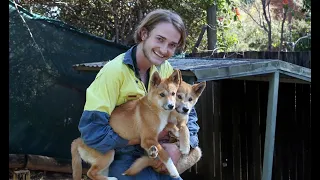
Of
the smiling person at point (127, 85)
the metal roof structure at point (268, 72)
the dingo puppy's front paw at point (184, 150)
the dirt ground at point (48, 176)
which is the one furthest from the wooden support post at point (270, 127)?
the dirt ground at point (48, 176)

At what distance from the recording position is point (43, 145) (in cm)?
659

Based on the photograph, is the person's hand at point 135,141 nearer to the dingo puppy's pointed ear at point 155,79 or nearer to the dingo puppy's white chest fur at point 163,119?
the dingo puppy's white chest fur at point 163,119

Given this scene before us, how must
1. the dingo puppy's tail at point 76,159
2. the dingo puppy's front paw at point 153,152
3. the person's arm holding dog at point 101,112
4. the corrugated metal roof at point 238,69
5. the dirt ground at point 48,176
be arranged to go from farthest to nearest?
1. the dirt ground at point 48,176
2. the corrugated metal roof at point 238,69
3. the dingo puppy's tail at point 76,159
4. the dingo puppy's front paw at point 153,152
5. the person's arm holding dog at point 101,112

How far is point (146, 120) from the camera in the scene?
2.85 m

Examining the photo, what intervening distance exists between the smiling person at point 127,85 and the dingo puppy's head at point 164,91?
0.22 ft

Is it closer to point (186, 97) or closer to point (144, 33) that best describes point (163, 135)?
point (186, 97)

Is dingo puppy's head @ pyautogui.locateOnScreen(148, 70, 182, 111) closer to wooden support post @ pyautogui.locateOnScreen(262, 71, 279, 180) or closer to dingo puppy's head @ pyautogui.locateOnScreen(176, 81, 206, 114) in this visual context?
dingo puppy's head @ pyautogui.locateOnScreen(176, 81, 206, 114)

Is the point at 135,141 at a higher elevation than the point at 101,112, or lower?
lower

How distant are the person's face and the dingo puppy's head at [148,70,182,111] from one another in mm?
156

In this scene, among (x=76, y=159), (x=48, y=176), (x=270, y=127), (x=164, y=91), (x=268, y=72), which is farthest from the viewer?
(x=48, y=176)

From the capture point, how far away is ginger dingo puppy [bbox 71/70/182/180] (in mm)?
2764

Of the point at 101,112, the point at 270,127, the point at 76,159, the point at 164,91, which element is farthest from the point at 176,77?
the point at 270,127

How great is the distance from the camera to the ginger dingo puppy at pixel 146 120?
2.76m

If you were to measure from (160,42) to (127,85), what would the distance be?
1.01ft
